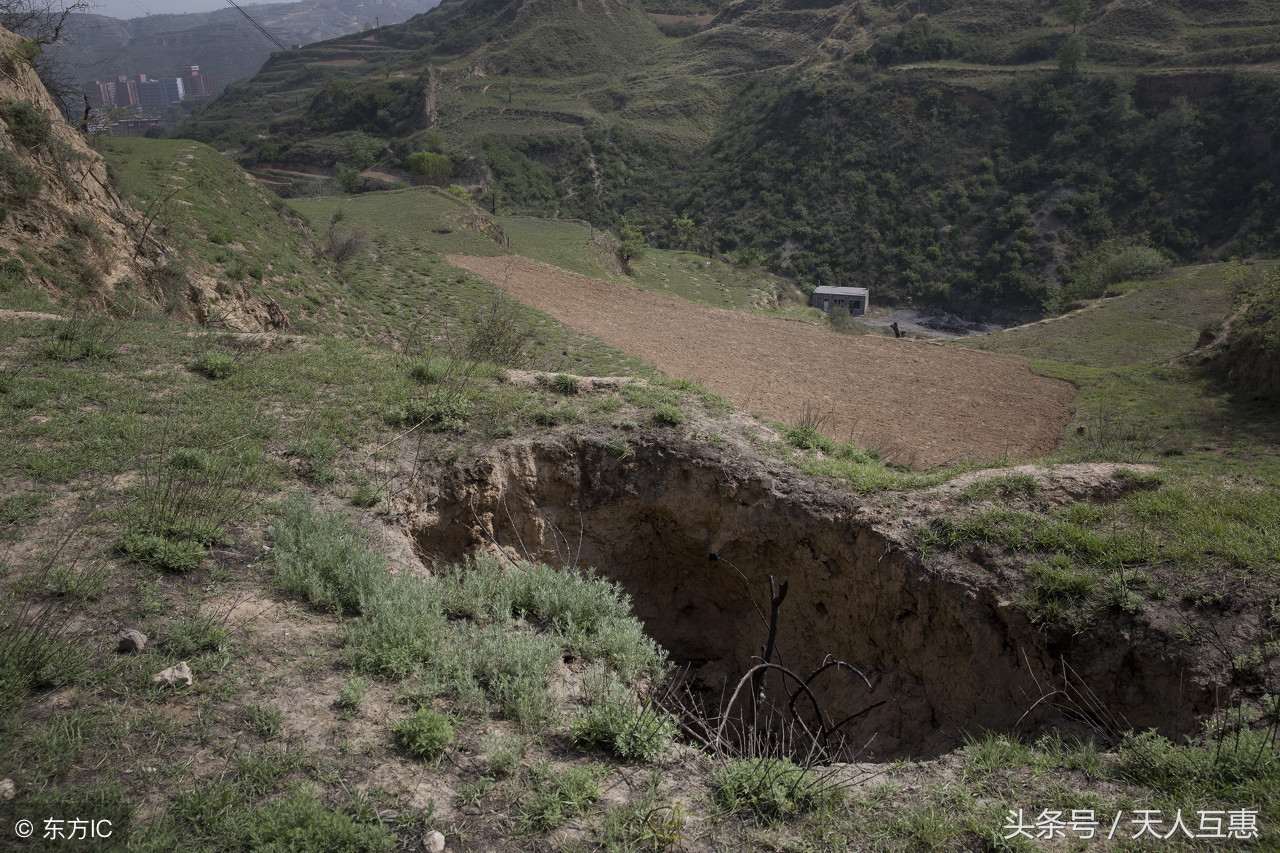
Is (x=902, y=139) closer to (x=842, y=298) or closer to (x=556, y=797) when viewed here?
(x=842, y=298)

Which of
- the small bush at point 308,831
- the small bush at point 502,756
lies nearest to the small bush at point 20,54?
the small bush at point 308,831

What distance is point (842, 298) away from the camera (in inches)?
1527

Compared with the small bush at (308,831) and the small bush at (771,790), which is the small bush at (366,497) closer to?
the small bush at (308,831)

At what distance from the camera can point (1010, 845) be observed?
2848 mm

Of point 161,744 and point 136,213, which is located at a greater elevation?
point 136,213

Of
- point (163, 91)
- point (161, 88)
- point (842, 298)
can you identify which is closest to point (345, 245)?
point (842, 298)

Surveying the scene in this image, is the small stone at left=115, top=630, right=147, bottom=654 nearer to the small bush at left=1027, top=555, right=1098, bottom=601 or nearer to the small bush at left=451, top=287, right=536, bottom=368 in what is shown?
the small bush at left=451, top=287, right=536, bottom=368

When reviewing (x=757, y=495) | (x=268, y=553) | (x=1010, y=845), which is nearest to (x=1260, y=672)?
(x=1010, y=845)

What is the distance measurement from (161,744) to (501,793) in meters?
1.57

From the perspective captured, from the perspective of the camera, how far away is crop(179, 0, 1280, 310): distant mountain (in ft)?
126

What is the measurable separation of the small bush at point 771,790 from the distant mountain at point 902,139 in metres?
32.2

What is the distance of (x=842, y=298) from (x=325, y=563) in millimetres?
38261

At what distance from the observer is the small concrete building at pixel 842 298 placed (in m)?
38.8

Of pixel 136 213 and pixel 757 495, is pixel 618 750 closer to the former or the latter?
pixel 757 495
